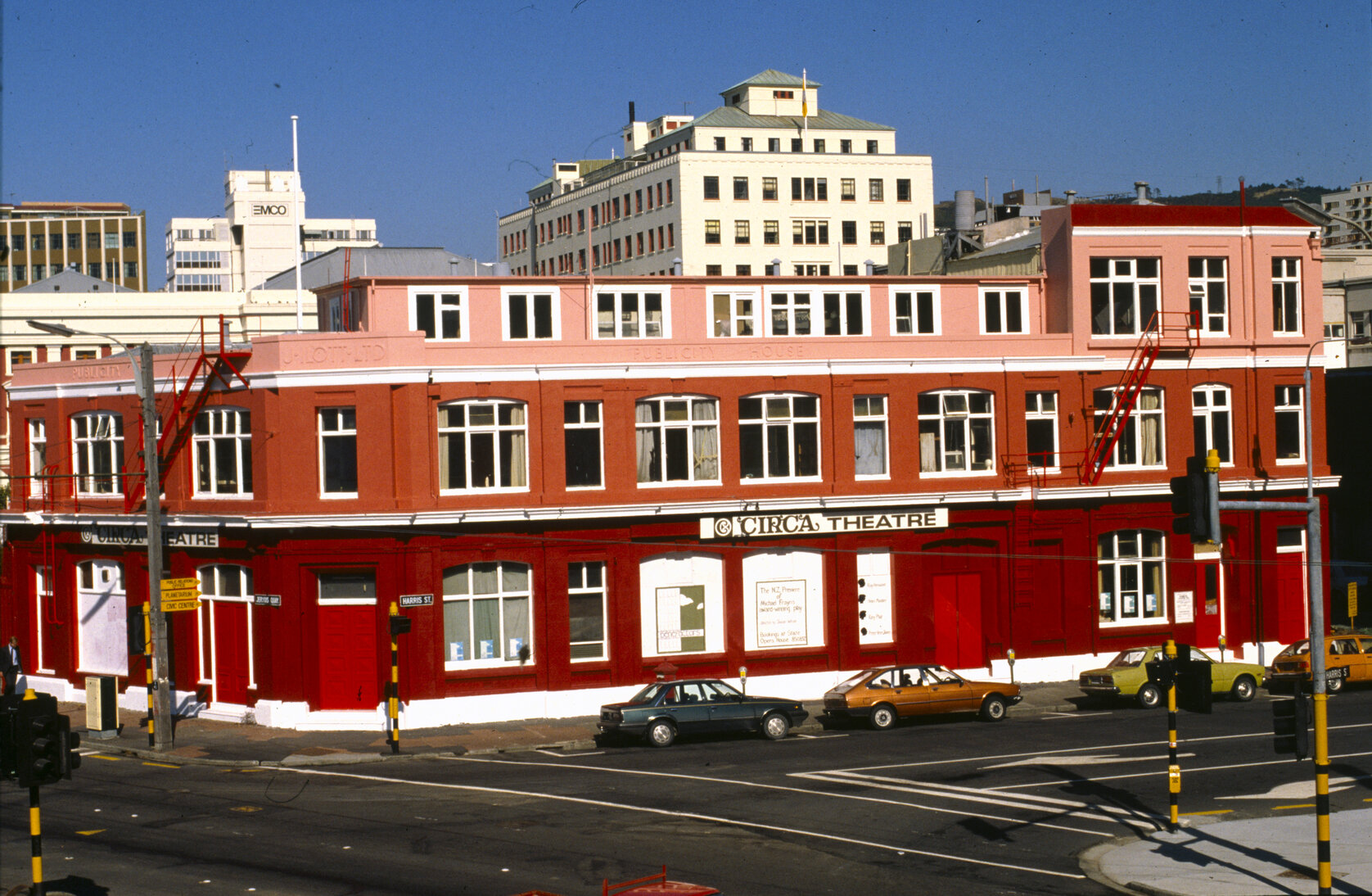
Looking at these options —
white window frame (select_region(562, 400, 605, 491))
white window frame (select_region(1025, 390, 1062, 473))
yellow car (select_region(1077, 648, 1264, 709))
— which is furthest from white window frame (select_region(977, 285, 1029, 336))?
white window frame (select_region(562, 400, 605, 491))

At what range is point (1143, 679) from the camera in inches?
1538

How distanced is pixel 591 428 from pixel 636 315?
4759 millimetres

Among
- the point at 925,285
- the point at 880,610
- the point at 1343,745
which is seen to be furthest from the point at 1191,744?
the point at 925,285

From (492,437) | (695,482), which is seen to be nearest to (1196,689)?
(695,482)

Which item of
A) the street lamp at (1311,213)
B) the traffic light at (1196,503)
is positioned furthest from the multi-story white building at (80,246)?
the traffic light at (1196,503)

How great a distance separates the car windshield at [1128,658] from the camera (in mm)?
39719

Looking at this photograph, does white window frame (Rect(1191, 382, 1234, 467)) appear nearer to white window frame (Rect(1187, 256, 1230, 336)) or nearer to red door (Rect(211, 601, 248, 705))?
white window frame (Rect(1187, 256, 1230, 336))

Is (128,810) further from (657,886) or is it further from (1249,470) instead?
(1249,470)

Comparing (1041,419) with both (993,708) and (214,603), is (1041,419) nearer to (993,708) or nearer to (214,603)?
(993,708)

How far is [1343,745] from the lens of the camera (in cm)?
3238

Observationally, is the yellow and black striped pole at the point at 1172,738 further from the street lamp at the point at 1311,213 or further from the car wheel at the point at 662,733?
the street lamp at the point at 1311,213

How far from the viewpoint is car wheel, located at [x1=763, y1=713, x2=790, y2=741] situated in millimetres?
35062

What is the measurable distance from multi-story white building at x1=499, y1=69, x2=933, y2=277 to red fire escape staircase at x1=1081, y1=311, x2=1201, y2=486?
41677mm

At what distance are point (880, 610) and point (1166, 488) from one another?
9.23m
